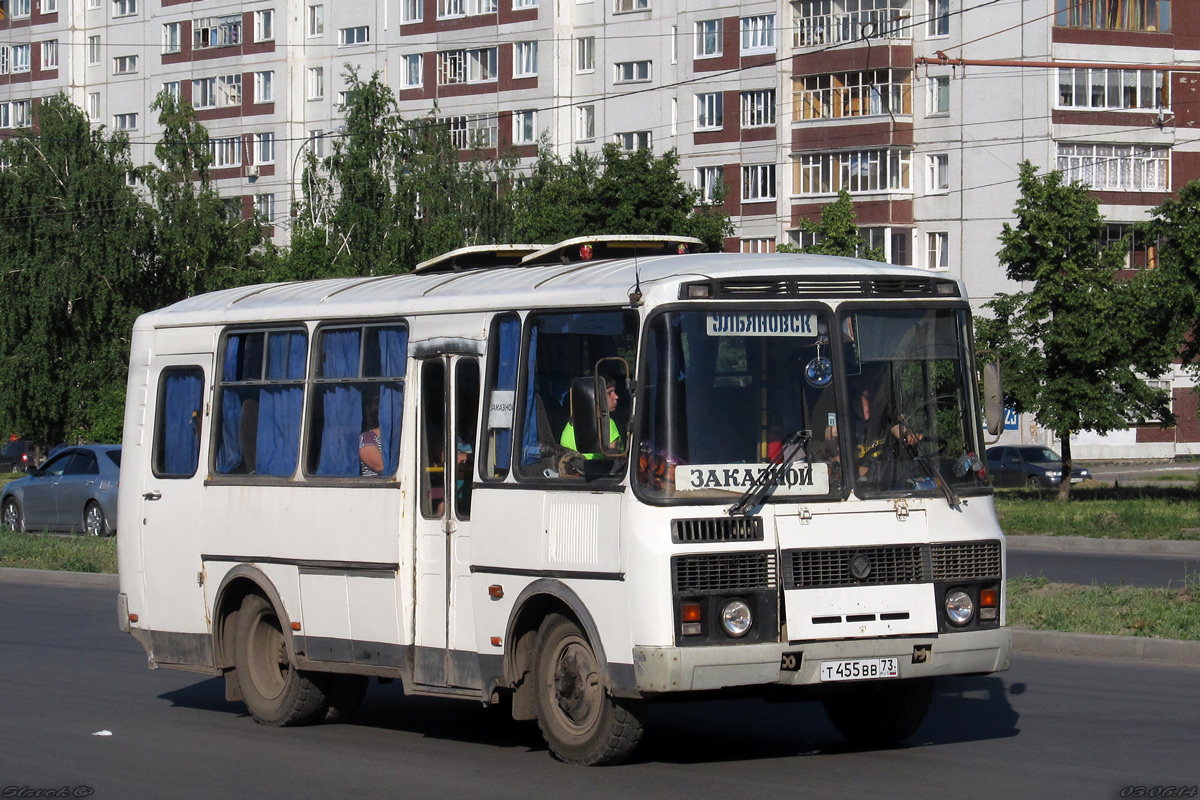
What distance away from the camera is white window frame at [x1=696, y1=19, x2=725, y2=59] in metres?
70.0

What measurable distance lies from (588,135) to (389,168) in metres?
12.4

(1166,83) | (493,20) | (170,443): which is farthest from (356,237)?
(170,443)

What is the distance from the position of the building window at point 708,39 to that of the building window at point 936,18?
8.75 m

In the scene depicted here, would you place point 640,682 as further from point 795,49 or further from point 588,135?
point 588,135

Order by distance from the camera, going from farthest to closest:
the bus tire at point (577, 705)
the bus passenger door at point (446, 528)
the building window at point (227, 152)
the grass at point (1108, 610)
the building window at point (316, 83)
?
the building window at point (227, 152) < the building window at point (316, 83) < the grass at point (1108, 610) < the bus passenger door at point (446, 528) < the bus tire at point (577, 705)

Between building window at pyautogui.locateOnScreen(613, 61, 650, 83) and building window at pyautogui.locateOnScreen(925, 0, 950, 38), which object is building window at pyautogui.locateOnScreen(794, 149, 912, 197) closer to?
building window at pyautogui.locateOnScreen(925, 0, 950, 38)

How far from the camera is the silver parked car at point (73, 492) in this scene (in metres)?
28.8

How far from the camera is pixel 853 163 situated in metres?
66.4

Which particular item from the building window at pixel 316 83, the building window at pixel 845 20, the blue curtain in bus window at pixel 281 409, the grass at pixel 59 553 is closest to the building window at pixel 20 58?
the building window at pixel 316 83

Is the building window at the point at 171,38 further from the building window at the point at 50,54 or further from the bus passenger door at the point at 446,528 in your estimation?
the bus passenger door at the point at 446,528

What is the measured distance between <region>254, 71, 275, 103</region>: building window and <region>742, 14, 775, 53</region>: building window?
82.7 feet

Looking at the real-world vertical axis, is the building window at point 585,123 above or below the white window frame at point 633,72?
below

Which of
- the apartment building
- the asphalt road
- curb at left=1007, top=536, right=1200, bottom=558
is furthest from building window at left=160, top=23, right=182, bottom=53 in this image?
the asphalt road
